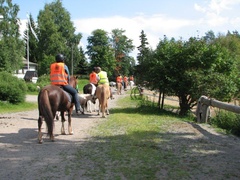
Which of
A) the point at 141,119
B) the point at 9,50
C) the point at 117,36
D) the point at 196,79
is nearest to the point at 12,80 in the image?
the point at 141,119

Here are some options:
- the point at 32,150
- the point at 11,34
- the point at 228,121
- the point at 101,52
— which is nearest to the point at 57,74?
the point at 32,150

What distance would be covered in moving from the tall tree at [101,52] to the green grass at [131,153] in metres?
69.4

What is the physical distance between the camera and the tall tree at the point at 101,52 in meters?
83.6

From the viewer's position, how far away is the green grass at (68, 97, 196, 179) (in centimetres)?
596

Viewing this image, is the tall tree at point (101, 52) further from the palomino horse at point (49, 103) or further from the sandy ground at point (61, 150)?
the palomino horse at point (49, 103)

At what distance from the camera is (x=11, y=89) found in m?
18.6

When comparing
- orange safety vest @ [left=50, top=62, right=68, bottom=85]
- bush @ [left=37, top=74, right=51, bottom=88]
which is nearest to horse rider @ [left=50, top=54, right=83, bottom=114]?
orange safety vest @ [left=50, top=62, right=68, bottom=85]

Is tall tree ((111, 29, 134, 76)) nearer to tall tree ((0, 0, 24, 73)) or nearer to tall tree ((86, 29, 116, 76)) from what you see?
tall tree ((86, 29, 116, 76))

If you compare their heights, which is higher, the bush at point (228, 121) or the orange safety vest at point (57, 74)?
the orange safety vest at point (57, 74)

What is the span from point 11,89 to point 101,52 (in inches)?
2670

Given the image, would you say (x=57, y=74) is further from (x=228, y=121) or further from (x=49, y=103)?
(x=228, y=121)

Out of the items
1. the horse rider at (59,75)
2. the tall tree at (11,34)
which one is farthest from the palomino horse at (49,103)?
the tall tree at (11,34)

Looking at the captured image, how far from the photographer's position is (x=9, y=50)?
53438mm

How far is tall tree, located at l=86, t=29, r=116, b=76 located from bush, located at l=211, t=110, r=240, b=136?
6706cm
